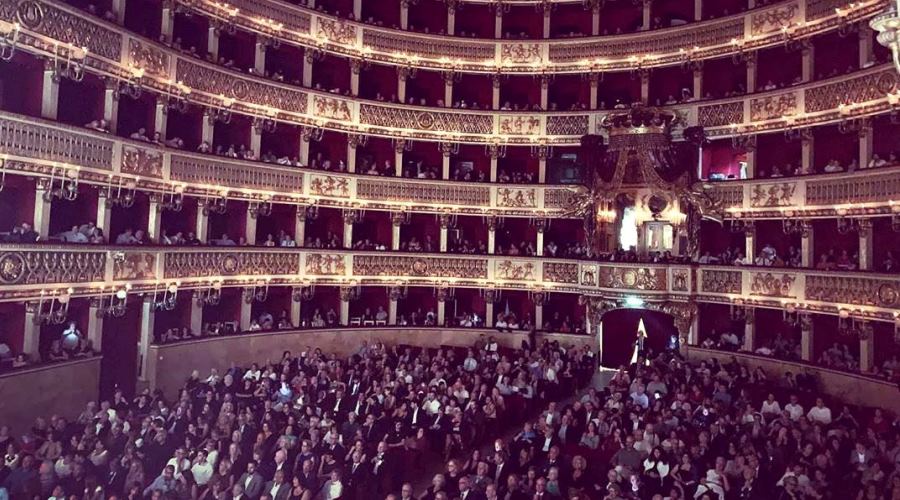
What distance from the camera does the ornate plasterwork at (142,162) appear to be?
20.0 metres

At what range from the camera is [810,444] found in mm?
13664

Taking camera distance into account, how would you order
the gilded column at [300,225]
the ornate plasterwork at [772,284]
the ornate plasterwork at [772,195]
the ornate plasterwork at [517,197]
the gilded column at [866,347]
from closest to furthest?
1. the gilded column at [866,347]
2. the ornate plasterwork at [772,284]
3. the ornate plasterwork at [772,195]
4. the gilded column at [300,225]
5. the ornate plasterwork at [517,197]

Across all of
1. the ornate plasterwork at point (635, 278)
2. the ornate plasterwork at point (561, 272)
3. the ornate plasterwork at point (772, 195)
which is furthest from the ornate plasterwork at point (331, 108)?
the ornate plasterwork at point (772, 195)

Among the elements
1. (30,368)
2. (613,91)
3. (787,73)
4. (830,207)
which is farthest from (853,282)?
(30,368)

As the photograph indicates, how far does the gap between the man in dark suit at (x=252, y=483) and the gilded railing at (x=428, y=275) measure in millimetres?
7507

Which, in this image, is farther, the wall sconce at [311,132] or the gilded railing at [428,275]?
the wall sconce at [311,132]

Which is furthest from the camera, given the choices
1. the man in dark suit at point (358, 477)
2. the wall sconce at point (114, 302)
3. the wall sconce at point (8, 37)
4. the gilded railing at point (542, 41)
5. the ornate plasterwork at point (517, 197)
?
the ornate plasterwork at point (517, 197)

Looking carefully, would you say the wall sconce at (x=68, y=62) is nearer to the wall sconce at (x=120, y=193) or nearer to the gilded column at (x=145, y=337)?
the wall sconce at (x=120, y=193)

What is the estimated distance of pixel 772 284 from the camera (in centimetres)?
2386

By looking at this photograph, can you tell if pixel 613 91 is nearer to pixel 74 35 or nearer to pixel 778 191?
pixel 778 191

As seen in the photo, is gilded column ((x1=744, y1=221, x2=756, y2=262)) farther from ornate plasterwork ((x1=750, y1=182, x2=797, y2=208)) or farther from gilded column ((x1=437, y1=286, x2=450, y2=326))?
gilded column ((x1=437, y1=286, x2=450, y2=326))

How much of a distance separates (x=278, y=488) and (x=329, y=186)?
17033 millimetres

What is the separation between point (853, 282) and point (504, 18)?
1867 centimetres

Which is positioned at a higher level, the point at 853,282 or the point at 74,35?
the point at 74,35
